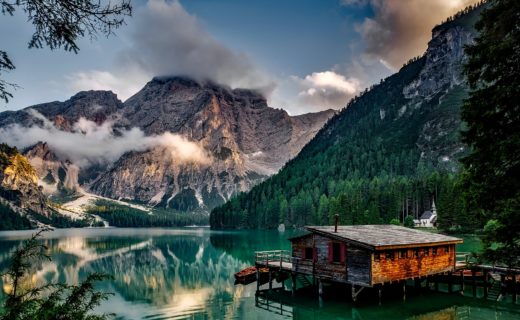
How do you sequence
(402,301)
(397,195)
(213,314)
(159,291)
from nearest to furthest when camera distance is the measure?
1. (213,314)
2. (402,301)
3. (159,291)
4. (397,195)

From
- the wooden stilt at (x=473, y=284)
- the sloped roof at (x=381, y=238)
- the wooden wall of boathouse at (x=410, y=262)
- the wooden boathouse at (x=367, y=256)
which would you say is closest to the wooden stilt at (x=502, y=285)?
the wooden stilt at (x=473, y=284)

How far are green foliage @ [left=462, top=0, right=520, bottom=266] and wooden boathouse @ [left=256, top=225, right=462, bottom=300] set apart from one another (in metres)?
19.1

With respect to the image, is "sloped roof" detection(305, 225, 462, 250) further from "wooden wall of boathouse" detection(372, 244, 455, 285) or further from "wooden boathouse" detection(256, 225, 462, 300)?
"wooden wall of boathouse" detection(372, 244, 455, 285)

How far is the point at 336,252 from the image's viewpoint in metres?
38.0

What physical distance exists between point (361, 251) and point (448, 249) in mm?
13902

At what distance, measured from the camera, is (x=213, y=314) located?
34.7m

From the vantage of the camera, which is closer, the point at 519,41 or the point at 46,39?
the point at 46,39

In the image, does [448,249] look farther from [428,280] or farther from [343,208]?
[343,208]

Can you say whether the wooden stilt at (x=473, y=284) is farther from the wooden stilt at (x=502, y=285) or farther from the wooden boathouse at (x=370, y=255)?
the wooden stilt at (x=502, y=285)

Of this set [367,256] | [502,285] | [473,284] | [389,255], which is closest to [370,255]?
[367,256]

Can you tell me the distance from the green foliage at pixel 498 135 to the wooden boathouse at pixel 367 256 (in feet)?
62.7

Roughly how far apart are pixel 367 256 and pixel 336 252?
12.3 ft

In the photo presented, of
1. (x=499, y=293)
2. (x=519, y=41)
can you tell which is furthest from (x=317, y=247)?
(x=519, y=41)

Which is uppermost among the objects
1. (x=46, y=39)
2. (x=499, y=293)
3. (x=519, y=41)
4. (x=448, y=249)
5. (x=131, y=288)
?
(x=519, y=41)
